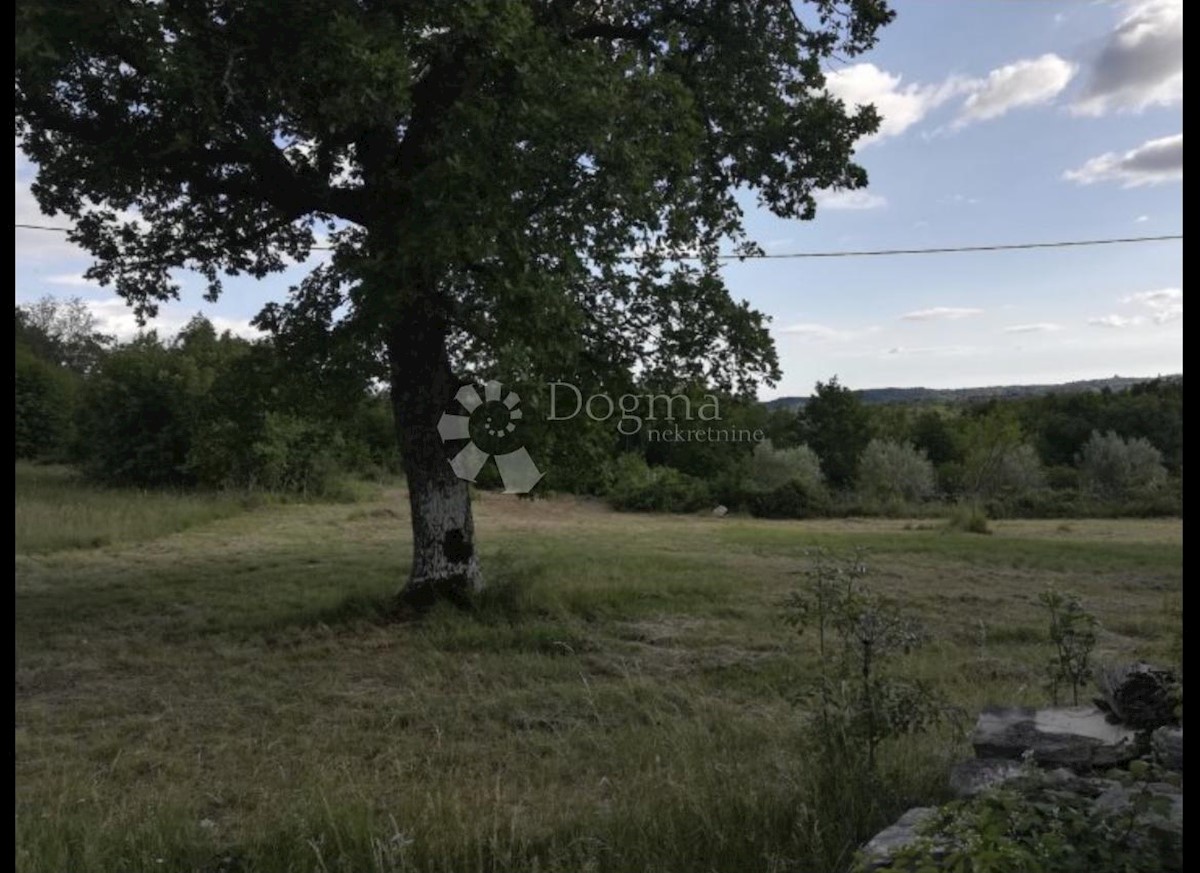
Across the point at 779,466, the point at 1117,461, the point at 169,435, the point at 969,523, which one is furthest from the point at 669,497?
the point at 1117,461

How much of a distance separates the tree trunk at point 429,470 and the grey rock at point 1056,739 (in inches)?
251

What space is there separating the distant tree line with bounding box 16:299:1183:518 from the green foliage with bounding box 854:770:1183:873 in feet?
3.33

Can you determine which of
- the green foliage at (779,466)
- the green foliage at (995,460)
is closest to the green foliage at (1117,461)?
the green foliage at (995,460)

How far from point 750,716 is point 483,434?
155 inches

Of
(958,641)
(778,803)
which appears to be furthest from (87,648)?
(958,641)

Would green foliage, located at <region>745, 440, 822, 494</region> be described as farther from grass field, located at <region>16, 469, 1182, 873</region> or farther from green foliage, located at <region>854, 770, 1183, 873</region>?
green foliage, located at <region>854, 770, 1183, 873</region>

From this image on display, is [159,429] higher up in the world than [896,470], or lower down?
higher up

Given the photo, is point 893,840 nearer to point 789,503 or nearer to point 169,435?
point 789,503

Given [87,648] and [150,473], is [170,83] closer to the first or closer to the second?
[87,648]

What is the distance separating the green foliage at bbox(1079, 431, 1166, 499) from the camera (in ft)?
127

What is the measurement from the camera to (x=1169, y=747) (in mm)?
2826

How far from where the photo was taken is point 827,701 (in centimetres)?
364

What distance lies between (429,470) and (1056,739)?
677 centimetres

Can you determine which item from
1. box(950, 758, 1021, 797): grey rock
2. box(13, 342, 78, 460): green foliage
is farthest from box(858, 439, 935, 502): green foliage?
box(950, 758, 1021, 797): grey rock
